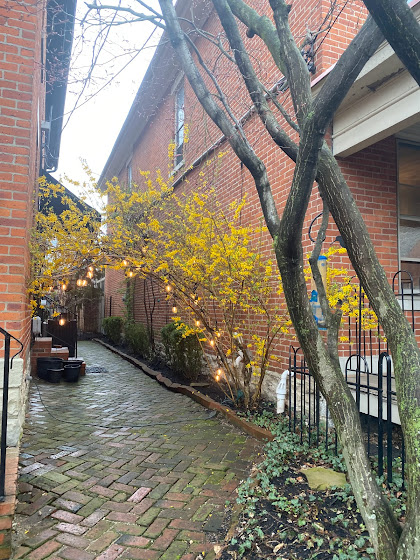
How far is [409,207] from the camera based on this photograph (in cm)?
507

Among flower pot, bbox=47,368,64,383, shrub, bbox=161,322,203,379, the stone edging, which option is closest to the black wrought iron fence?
the stone edging

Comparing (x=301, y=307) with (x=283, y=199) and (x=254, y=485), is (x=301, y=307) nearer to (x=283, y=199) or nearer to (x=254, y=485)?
(x=254, y=485)

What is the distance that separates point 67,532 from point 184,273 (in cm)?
335

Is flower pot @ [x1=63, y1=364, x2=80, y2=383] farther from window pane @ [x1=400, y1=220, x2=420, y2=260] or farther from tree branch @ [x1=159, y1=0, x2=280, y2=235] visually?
tree branch @ [x1=159, y1=0, x2=280, y2=235]

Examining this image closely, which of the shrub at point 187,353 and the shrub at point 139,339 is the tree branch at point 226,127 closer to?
the shrub at point 187,353

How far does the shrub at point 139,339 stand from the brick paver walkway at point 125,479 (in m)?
3.90

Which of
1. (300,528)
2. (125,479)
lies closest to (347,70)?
(300,528)

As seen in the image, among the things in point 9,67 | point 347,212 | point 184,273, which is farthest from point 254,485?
point 9,67

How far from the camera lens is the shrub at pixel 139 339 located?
379 inches

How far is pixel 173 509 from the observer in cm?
285

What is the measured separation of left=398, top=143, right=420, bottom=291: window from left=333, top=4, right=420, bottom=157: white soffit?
1.13 meters

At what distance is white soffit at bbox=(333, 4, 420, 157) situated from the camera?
3.64 m

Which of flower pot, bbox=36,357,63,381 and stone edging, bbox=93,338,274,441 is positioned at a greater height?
flower pot, bbox=36,357,63,381

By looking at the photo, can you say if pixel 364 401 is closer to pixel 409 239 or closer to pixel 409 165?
pixel 409 239
